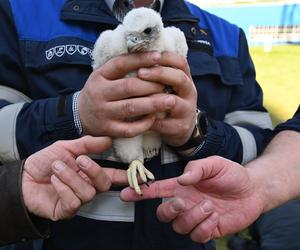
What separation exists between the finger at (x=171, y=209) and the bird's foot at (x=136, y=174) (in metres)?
0.06

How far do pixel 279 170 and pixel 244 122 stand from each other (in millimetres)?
180

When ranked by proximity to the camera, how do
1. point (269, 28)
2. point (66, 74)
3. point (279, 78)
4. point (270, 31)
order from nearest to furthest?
point (66, 74) < point (279, 78) < point (270, 31) < point (269, 28)

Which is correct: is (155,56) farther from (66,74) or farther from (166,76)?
(66,74)

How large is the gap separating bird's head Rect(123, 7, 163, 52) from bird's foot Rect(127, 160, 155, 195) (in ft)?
0.78

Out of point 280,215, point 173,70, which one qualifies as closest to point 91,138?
point 173,70

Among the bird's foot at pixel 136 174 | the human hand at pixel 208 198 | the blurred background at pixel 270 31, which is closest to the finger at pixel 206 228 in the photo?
the human hand at pixel 208 198

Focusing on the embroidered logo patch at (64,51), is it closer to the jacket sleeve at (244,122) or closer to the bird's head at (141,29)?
the bird's head at (141,29)

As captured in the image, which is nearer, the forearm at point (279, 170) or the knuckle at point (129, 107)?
the knuckle at point (129, 107)

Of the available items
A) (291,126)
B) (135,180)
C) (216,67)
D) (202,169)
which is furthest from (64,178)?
(291,126)

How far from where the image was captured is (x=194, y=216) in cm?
86

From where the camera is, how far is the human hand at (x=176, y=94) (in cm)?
82

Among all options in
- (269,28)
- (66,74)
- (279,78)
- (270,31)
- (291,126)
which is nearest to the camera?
(66,74)

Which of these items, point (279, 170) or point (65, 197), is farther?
point (279, 170)

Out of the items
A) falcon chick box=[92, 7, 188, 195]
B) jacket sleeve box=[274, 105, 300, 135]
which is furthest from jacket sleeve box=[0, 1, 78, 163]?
jacket sleeve box=[274, 105, 300, 135]
